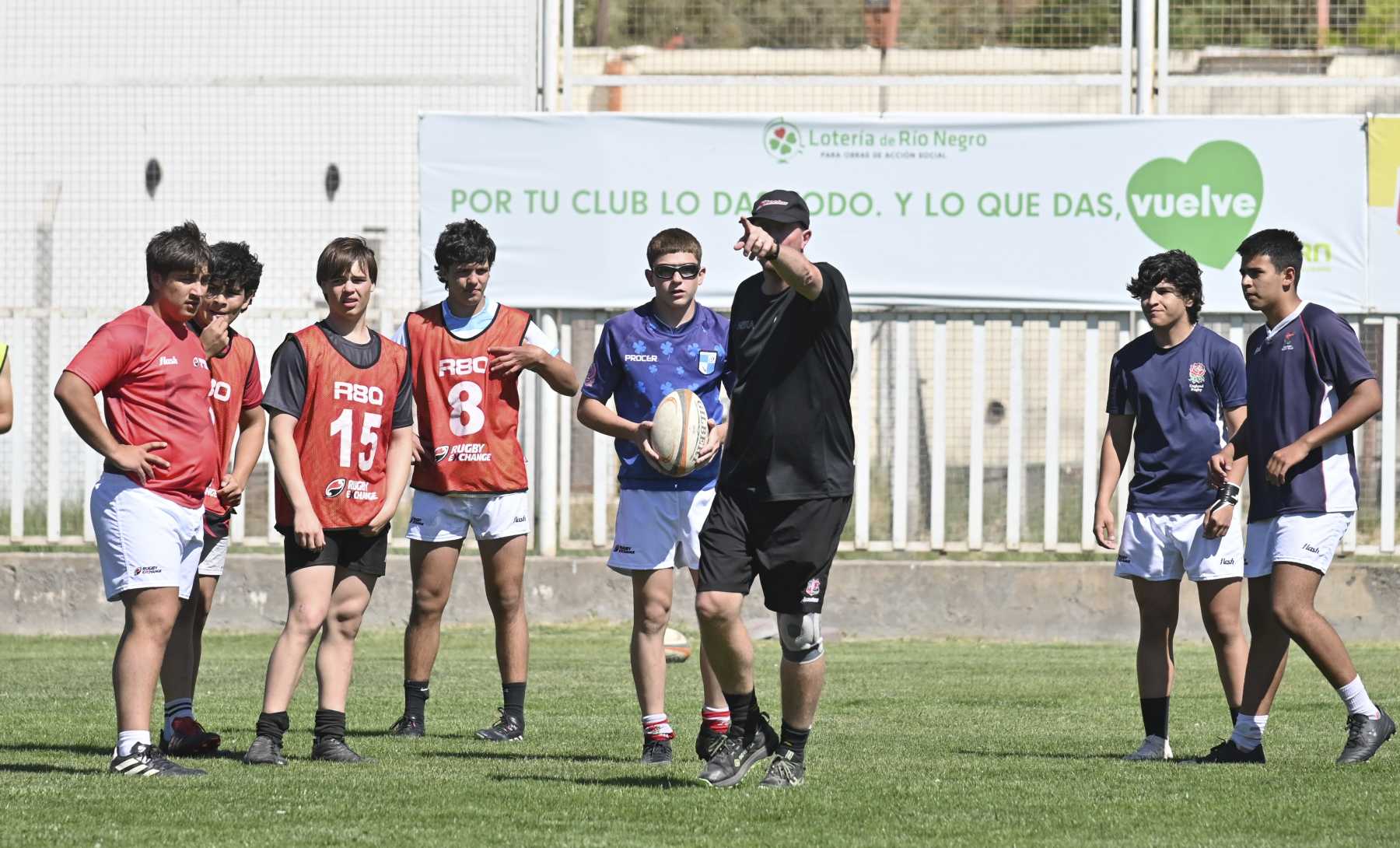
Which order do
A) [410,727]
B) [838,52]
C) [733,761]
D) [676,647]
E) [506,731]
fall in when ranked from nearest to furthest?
1. [733,761]
2. [506,731]
3. [410,727]
4. [676,647]
5. [838,52]

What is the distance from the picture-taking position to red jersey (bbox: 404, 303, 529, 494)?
7793 mm

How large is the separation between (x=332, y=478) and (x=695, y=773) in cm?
176

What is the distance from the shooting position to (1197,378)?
7289 millimetres

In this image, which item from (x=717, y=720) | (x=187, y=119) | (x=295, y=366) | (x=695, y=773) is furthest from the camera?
(x=187, y=119)

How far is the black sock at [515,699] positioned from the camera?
25.5 ft

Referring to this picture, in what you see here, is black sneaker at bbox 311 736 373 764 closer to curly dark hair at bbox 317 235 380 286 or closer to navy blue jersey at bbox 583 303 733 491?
navy blue jersey at bbox 583 303 733 491

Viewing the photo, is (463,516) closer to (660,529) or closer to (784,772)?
A: (660,529)

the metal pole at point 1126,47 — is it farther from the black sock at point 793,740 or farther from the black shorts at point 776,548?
the black sock at point 793,740

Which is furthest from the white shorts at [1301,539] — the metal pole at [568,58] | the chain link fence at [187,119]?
the metal pole at [568,58]

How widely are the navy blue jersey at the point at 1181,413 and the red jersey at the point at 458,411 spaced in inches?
104

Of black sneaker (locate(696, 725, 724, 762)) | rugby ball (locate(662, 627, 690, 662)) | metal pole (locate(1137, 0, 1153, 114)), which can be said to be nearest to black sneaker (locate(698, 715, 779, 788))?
black sneaker (locate(696, 725, 724, 762))

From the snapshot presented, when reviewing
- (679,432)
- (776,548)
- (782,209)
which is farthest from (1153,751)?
(782,209)

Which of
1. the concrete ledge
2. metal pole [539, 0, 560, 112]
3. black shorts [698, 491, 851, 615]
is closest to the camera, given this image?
black shorts [698, 491, 851, 615]

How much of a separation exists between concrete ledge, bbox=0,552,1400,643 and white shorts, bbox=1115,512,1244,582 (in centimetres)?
499
